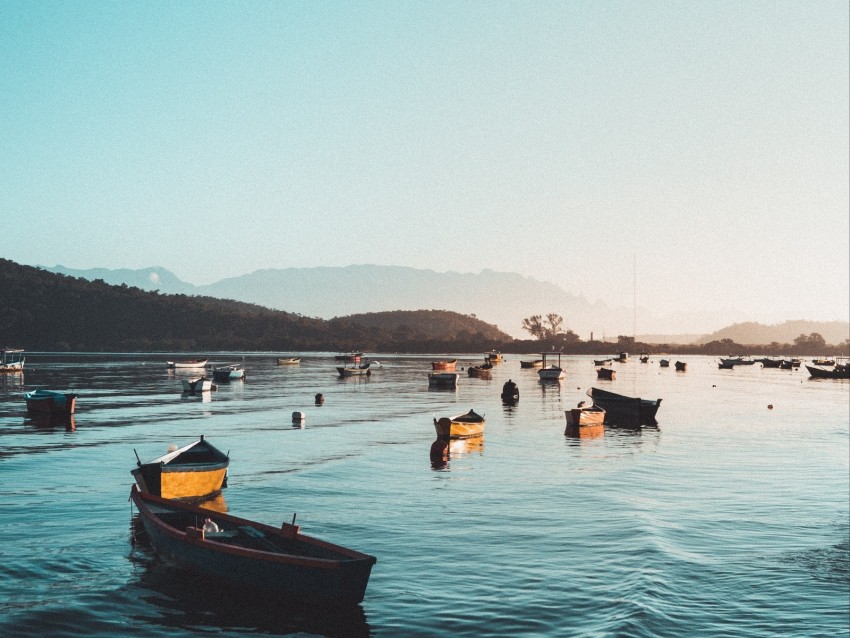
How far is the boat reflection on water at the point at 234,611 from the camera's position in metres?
19.6

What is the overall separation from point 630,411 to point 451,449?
27934 mm

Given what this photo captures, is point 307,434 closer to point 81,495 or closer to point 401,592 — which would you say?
point 81,495

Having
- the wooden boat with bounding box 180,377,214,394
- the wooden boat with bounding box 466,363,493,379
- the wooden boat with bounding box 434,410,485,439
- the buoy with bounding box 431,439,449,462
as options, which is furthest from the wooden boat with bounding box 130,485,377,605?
the wooden boat with bounding box 466,363,493,379

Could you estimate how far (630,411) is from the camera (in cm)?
7288

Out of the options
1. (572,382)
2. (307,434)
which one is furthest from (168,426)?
(572,382)

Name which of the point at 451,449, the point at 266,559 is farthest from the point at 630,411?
the point at 266,559

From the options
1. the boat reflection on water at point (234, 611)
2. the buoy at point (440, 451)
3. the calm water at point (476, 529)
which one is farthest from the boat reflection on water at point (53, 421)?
the boat reflection on water at point (234, 611)

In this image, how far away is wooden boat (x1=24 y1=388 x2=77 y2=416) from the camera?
65938 millimetres

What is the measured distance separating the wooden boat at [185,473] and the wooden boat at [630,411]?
4540 centimetres

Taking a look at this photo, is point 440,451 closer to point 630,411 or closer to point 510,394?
point 630,411

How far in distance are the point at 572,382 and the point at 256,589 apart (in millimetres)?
128028

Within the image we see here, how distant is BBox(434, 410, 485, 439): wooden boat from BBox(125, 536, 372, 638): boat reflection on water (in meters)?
28.5

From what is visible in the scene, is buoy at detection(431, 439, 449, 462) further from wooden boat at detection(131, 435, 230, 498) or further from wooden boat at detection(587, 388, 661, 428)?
wooden boat at detection(587, 388, 661, 428)

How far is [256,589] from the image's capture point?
69.4 feet
